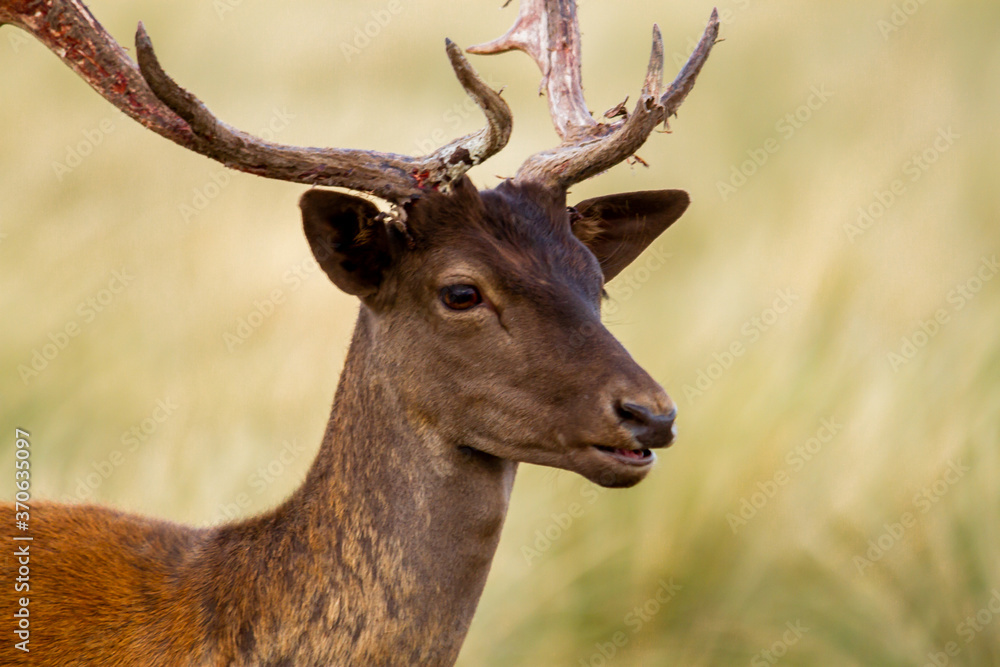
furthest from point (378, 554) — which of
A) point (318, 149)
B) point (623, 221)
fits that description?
point (623, 221)

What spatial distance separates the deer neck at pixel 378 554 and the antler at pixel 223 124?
0.61 m

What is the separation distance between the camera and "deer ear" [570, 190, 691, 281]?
4.14 metres

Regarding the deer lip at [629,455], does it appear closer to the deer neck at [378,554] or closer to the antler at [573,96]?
the deer neck at [378,554]

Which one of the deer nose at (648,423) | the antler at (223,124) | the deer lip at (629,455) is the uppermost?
the antler at (223,124)

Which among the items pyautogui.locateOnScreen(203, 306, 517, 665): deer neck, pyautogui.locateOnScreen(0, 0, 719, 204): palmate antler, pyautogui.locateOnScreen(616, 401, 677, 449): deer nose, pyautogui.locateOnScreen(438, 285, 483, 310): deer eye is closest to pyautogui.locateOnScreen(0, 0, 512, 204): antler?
pyautogui.locateOnScreen(0, 0, 719, 204): palmate antler

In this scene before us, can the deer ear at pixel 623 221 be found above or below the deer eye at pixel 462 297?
above

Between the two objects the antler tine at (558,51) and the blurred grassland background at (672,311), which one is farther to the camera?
the blurred grassland background at (672,311)

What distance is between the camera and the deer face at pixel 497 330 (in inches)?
125

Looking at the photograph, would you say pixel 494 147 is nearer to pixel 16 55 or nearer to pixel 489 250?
pixel 489 250

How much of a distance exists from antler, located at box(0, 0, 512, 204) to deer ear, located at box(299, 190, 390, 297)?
3.1 inches

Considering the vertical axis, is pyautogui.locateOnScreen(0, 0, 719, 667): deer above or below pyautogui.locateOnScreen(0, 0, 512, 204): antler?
below

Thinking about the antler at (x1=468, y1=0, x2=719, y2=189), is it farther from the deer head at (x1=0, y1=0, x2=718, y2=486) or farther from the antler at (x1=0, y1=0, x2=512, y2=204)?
the antler at (x1=0, y1=0, x2=512, y2=204)

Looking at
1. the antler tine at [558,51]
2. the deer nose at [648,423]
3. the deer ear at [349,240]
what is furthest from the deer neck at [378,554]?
the antler tine at [558,51]

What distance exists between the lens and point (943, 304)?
7.44 metres
